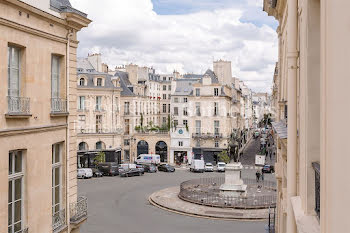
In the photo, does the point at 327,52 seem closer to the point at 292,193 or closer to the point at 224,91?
the point at 292,193

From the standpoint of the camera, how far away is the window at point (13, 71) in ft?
31.6

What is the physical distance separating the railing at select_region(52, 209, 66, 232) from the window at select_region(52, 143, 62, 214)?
111mm

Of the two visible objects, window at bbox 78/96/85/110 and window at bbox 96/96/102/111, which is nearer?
window at bbox 78/96/85/110

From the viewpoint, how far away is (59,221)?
12070mm

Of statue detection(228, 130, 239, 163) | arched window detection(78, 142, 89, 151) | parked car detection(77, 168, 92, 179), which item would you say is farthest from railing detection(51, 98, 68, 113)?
statue detection(228, 130, 239, 163)

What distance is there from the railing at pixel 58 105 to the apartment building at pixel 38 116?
20 millimetres

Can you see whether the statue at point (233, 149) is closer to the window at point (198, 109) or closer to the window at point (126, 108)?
the window at point (198, 109)

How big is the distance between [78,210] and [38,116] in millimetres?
3789

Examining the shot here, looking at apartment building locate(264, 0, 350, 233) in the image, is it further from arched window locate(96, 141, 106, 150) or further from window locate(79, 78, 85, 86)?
arched window locate(96, 141, 106, 150)

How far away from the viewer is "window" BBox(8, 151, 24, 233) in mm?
9594

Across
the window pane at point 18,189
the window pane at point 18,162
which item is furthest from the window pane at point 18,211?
the window pane at point 18,162

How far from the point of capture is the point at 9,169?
9594 millimetres

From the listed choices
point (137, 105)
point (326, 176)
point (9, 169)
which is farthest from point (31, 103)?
point (137, 105)

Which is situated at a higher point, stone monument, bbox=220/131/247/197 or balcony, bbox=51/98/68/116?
balcony, bbox=51/98/68/116
